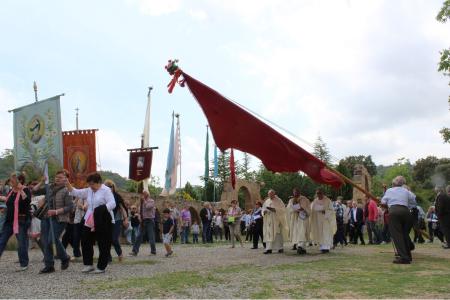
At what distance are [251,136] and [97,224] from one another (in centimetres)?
468

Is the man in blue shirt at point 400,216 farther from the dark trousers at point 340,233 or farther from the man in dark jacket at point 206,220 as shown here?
the man in dark jacket at point 206,220

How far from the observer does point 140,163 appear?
84.7 feet

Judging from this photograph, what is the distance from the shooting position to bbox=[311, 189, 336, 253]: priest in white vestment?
44.1 ft

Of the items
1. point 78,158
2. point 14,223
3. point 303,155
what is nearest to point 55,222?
point 14,223

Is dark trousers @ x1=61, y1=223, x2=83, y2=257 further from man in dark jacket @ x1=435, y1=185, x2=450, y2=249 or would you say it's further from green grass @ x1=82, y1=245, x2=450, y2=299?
man in dark jacket @ x1=435, y1=185, x2=450, y2=249

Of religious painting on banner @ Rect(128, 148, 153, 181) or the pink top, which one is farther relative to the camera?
religious painting on banner @ Rect(128, 148, 153, 181)

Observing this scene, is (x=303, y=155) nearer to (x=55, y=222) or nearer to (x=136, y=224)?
(x=55, y=222)

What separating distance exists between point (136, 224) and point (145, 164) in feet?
30.2

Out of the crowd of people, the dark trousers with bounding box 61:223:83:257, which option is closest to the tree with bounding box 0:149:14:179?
the crowd of people

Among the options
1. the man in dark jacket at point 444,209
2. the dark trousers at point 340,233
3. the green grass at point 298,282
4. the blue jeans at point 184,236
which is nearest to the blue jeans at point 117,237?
the green grass at point 298,282

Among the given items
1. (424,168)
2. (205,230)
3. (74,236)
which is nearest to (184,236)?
(205,230)

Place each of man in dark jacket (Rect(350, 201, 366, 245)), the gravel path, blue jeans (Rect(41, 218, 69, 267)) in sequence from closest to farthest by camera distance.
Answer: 1. the gravel path
2. blue jeans (Rect(41, 218, 69, 267))
3. man in dark jacket (Rect(350, 201, 366, 245))

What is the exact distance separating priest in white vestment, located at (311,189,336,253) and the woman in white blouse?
6375 millimetres

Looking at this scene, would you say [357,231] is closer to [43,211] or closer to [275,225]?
[275,225]
